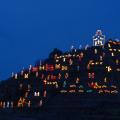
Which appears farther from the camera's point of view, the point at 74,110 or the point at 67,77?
the point at 67,77

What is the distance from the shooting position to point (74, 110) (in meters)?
118

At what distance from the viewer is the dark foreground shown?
112750mm

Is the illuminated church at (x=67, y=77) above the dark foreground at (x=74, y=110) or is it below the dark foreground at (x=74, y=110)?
above

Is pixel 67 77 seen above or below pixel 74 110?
above

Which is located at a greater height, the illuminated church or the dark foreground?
the illuminated church

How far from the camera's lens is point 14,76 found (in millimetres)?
151500

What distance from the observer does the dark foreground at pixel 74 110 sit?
370 feet

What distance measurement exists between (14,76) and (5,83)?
4.28 metres

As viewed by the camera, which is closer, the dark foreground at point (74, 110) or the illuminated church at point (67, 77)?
the dark foreground at point (74, 110)

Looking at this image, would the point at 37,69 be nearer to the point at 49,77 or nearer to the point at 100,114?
the point at 49,77

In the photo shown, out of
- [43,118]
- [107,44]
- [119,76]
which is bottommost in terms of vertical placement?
[43,118]

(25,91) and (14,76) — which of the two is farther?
(14,76)

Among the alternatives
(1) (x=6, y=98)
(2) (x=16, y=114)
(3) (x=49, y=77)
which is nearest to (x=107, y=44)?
(3) (x=49, y=77)

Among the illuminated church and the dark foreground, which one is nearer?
the dark foreground
